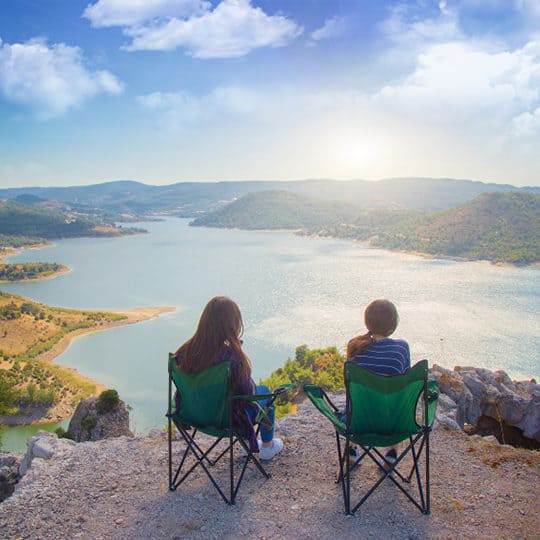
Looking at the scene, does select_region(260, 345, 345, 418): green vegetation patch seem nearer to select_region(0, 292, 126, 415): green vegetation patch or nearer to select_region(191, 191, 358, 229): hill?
Answer: select_region(0, 292, 126, 415): green vegetation patch

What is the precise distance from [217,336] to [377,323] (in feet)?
3.58

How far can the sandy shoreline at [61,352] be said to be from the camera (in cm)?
2328

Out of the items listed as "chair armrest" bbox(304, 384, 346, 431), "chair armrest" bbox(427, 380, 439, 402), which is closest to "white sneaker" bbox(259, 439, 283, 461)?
"chair armrest" bbox(304, 384, 346, 431)

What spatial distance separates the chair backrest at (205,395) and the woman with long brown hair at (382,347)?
926mm

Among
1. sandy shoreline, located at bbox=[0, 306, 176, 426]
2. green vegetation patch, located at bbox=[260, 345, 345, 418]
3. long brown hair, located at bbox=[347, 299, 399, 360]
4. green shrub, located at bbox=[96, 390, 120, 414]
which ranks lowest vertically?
sandy shoreline, located at bbox=[0, 306, 176, 426]

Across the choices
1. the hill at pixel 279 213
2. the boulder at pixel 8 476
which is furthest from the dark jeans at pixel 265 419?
the hill at pixel 279 213

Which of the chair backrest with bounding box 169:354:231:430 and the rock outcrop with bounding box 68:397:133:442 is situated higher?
the chair backrest with bounding box 169:354:231:430

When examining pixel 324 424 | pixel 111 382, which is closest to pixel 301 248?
pixel 111 382

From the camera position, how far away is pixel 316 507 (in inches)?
131

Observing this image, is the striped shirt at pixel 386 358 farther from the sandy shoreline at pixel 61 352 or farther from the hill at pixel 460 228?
the hill at pixel 460 228

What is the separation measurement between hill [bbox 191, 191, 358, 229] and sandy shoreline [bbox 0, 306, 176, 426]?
311 ft

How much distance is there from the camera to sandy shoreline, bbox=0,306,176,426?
23281 millimetres

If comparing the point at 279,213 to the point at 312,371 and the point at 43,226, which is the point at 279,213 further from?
the point at 312,371

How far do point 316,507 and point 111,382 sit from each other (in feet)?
86.4
